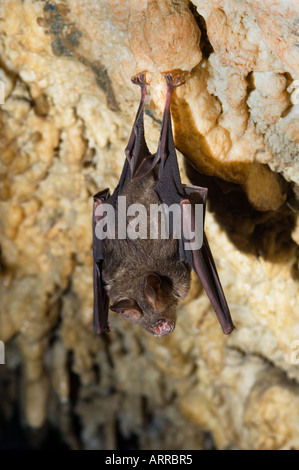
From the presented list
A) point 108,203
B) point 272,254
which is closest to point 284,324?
point 272,254

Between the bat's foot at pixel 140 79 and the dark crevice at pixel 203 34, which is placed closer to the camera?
the dark crevice at pixel 203 34

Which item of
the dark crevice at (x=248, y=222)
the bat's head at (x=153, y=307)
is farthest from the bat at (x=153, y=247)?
the dark crevice at (x=248, y=222)

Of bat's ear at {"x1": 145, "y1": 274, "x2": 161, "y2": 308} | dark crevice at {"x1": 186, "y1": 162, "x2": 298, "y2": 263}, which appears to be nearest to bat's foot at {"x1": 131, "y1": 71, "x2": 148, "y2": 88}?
dark crevice at {"x1": 186, "y1": 162, "x2": 298, "y2": 263}

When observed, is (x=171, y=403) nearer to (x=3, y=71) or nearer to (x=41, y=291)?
(x=41, y=291)

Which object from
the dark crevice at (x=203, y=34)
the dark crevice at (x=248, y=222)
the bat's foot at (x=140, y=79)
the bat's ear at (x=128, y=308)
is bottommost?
the bat's ear at (x=128, y=308)

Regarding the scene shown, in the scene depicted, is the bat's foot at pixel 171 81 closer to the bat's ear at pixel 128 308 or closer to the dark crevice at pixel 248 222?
the dark crevice at pixel 248 222

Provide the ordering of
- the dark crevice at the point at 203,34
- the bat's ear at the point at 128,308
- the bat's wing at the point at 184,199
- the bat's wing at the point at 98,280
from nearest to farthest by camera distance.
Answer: the dark crevice at the point at 203,34 → the bat's wing at the point at 184,199 → the bat's ear at the point at 128,308 → the bat's wing at the point at 98,280
